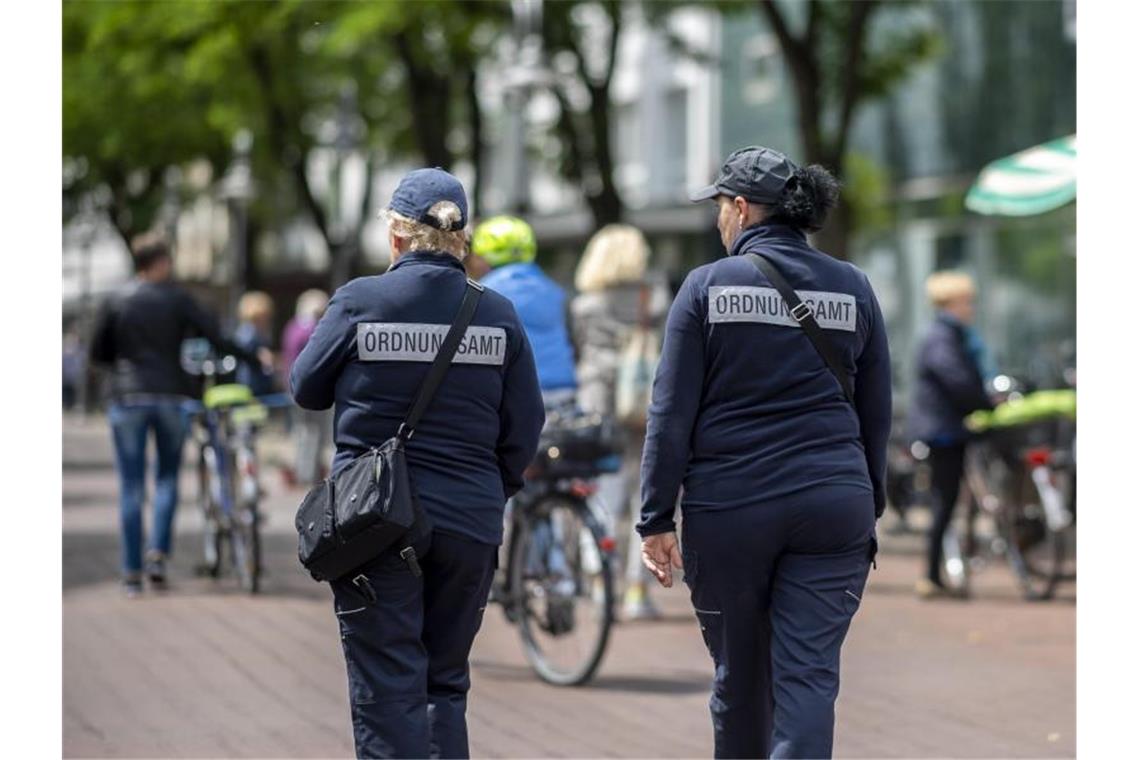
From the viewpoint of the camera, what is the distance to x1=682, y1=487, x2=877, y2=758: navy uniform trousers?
16.8 feet

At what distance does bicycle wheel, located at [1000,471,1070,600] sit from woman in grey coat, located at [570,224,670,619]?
245cm

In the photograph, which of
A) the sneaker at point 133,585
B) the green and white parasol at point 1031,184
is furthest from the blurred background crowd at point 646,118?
the sneaker at point 133,585

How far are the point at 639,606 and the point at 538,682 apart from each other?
7.11 ft

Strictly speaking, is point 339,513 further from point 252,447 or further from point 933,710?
point 252,447

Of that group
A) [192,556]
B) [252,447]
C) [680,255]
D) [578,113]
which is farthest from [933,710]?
[680,255]

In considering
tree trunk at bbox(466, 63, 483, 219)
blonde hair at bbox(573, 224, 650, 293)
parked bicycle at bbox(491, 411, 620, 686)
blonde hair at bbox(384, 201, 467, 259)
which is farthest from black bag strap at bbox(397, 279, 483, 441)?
tree trunk at bbox(466, 63, 483, 219)

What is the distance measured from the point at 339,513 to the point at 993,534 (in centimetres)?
872

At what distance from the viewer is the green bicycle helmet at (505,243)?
8953 millimetres

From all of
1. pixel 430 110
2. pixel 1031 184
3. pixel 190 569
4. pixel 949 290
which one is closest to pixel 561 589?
pixel 949 290

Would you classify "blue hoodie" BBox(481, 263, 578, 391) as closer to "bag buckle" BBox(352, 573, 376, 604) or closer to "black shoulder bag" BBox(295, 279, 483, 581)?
"black shoulder bag" BBox(295, 279, 483, 581)

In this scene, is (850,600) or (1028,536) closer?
(850,600)

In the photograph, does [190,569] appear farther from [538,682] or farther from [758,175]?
[758,175]

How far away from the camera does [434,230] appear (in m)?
5.36

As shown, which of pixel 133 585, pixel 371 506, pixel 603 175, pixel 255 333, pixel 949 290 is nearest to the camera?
pixel 371 506
